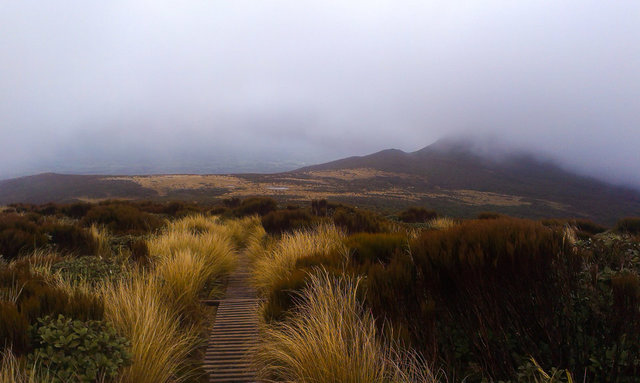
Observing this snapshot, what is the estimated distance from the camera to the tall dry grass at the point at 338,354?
2.36 m

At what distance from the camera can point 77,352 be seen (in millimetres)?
2275

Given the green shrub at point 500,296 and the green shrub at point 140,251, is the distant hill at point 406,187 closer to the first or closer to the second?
the green shrub at point 140,251

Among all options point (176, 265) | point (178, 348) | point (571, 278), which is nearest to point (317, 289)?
point (178, 348)

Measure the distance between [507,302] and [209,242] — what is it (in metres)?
6.36

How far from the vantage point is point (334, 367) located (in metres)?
2.49

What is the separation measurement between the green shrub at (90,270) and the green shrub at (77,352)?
2042 mm

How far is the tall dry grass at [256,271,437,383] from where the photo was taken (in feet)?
7.75

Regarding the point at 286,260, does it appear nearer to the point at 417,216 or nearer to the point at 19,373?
the point at 19,373

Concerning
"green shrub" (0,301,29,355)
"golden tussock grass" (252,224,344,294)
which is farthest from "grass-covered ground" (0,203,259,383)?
"golden tussock grass" (252,224,344,294)

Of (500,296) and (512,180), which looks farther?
(512,180)

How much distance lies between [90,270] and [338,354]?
391cm

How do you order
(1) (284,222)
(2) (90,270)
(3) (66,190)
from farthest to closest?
1. (3) (66,190)
2. (1) (284,222)
3. (2) (90,270)

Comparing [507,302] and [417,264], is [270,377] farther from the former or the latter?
[507,302]

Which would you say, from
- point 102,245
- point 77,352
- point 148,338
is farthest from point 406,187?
point 77,352
